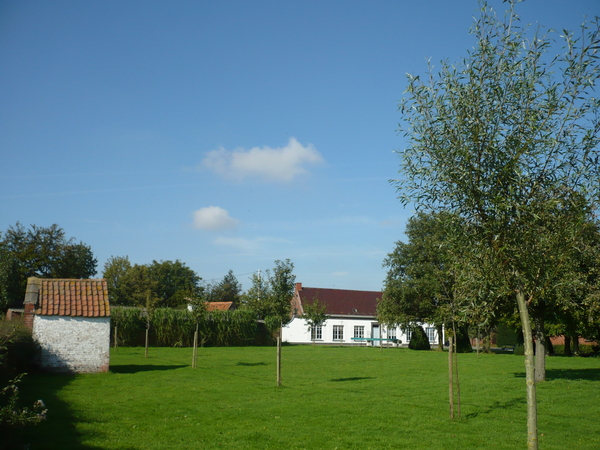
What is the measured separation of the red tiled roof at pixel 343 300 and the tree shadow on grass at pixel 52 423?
43414 millimetres

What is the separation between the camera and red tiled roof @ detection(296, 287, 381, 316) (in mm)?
59156

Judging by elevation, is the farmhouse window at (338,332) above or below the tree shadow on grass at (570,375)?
below

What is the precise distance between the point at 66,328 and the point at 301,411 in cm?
1153

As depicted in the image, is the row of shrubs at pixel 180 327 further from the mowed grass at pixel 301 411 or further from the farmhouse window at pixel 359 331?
the mowed grass at pixel 301 411

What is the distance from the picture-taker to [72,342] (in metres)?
19.7

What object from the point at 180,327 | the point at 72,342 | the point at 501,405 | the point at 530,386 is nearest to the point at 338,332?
the point at 180,327

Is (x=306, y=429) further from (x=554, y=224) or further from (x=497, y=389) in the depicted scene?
(x=497, y=389)

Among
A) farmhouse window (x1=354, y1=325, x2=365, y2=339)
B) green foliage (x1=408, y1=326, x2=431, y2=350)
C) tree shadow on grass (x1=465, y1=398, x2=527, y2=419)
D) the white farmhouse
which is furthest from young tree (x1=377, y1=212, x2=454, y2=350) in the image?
tree shadow on grass (x1=465, y1=398, x2=527, y2=419)

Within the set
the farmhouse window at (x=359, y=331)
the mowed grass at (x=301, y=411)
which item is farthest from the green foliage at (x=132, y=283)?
the mowed grass at (x=301, y=411)

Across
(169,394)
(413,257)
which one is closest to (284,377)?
(169,394)

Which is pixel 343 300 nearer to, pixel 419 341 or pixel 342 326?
pixel 342 326

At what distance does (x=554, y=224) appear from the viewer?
733 cm

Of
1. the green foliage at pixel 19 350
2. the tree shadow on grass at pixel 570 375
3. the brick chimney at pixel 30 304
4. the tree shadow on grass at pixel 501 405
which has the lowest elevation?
the tree shadow on grass at pixel 570 375

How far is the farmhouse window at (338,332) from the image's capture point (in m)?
57.7
